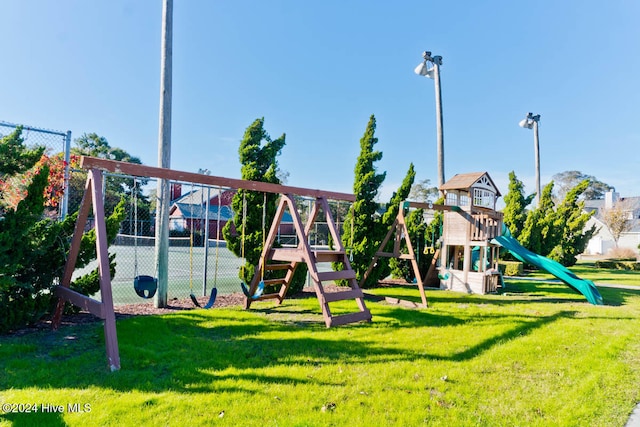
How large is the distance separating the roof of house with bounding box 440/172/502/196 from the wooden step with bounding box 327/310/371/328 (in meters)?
5.74

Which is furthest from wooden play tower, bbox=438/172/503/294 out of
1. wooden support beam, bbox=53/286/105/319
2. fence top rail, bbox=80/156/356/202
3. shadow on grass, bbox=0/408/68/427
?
shadow on grass, bbox=0/408/68/427

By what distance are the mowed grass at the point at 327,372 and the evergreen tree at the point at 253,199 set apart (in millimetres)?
1959

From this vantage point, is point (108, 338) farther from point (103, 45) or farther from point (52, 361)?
point (103, 45)

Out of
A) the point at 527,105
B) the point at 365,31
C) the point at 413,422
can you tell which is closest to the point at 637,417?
the point at 413,422

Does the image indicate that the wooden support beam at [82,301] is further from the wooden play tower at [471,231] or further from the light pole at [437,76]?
the light pole at [437,76]

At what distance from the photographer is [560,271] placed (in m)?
8.76

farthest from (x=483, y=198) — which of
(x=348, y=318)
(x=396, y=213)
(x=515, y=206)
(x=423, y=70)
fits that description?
(x=515, y=206)

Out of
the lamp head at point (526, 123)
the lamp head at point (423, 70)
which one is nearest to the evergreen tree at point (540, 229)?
the lamp head at point (526, 123)

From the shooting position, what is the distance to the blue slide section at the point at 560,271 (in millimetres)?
7965

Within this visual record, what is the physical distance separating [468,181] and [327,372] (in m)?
7.89

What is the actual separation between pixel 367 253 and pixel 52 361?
7.25 m

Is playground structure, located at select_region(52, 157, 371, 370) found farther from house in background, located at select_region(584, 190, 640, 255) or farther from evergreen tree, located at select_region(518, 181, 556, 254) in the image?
house in background, located at select_region(584, 190, 640, 255)

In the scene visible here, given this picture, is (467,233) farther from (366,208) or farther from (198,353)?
(198,353)

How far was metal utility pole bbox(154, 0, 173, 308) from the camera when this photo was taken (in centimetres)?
623
